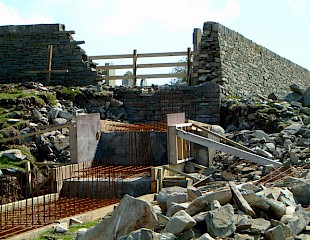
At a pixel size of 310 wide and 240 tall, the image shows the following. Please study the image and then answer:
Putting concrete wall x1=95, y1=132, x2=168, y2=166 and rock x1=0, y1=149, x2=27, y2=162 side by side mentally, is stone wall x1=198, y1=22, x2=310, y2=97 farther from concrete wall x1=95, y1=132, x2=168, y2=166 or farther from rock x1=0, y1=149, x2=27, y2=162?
rock x1=0, y1=149, x2=27, y2=162

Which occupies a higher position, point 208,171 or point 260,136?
point 260,136

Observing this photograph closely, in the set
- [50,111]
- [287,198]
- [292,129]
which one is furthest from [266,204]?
[50,111]

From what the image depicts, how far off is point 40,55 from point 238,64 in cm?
682

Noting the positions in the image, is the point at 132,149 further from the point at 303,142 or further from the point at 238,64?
the point at 238,64

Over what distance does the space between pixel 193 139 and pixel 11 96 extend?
5.91 m

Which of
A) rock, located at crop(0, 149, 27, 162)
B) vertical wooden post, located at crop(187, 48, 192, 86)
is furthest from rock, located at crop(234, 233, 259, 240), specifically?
vertical wooden post, located at crop(187, 48, 192, 86)

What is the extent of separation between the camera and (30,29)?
19547 mm

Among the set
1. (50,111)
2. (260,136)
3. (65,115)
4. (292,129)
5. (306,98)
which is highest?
(306,98)

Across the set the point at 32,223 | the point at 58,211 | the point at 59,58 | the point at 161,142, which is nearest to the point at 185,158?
the point at 161,142

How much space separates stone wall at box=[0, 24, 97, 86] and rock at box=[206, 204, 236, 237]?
13.7 meters

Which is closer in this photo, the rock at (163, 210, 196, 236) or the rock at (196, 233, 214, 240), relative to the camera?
the rock at (196, 233, 214, 240)

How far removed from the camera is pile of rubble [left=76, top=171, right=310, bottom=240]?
5.30 m

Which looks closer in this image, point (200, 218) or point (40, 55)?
point (200, 218)

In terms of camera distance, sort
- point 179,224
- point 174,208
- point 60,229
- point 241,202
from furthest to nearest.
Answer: point 60,229, point 174,208, point 241,202, point 179,224
